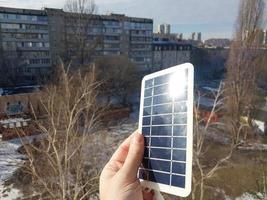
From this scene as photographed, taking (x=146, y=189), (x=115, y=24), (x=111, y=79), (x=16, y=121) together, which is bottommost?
(x=16, y=121)

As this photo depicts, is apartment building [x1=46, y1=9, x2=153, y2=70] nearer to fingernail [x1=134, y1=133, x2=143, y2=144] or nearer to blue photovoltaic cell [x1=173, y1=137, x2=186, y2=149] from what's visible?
fingernail [x1=134, y1=133, x2=143, y2=144]

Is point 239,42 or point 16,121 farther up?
point 239,42

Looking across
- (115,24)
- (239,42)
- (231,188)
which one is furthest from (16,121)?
(115,24)

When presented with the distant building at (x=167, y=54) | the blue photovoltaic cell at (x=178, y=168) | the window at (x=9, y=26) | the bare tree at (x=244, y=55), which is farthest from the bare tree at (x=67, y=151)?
the distant building at (x=167, y=54)

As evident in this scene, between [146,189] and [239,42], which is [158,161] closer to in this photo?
[146,189]

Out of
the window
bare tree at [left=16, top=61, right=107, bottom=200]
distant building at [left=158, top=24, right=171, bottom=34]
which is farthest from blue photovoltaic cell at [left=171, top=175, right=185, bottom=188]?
distant building at [left=158, top=24, right=171, bottom=34]

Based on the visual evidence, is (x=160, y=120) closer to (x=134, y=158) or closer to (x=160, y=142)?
(x=160, y=142)
